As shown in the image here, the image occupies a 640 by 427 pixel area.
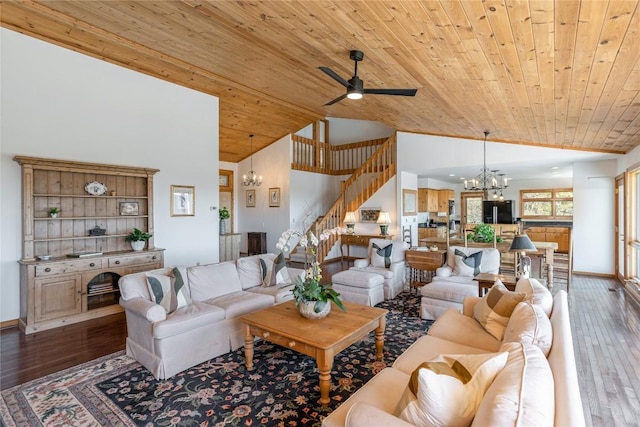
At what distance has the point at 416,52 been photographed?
2.97 m

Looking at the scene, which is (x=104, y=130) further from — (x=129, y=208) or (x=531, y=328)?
(x=531, y=328)

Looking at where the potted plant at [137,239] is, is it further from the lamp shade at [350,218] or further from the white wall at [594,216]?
the white wall at [594,216]

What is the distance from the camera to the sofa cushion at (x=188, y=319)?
2.84 meters

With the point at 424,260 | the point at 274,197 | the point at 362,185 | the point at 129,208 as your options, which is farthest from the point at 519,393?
the point at 274,197

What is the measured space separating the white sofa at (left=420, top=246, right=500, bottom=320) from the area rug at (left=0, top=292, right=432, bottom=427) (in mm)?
992

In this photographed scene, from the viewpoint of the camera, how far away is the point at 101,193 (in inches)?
194

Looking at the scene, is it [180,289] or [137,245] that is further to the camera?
[137,245]

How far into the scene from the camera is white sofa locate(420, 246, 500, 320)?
401cm

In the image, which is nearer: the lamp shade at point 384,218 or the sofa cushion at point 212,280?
the sofa cushion at point 212,280

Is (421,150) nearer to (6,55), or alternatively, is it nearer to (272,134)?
(272,134)

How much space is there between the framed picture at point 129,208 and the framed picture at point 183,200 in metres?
0.59

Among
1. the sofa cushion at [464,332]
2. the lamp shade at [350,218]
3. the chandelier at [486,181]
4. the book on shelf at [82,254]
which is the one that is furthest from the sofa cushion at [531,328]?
the lamp shade at [350,218]

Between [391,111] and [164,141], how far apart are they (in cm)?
419

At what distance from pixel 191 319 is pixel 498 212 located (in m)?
10.5
